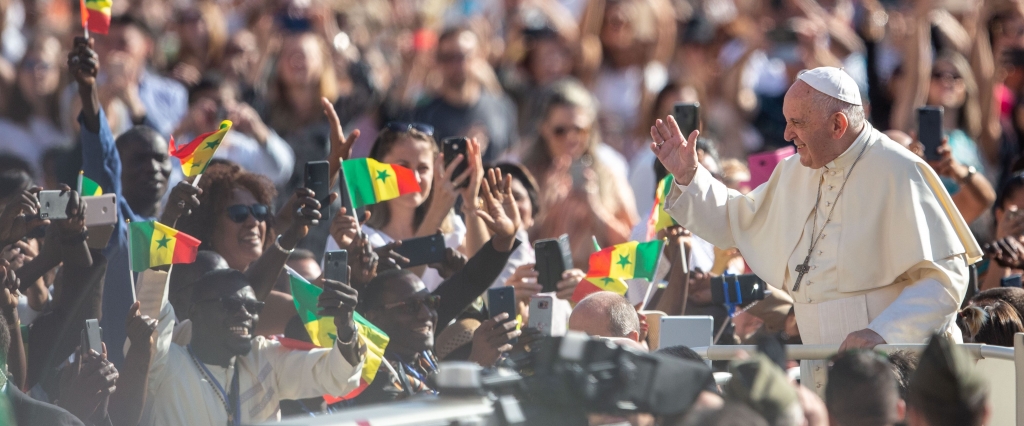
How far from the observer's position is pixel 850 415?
11.6 feet

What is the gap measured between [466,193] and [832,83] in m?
2.00

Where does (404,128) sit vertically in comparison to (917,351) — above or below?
above

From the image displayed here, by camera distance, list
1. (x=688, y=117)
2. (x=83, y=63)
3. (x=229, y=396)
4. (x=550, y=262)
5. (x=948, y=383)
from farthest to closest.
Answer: (x=688, y=117) < (x=550, y=262) < (x=83, y=63) < (x=229, y=396) < (x=948, y=383)

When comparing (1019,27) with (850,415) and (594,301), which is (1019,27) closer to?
(594,301)

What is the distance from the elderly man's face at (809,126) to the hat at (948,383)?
149 cm

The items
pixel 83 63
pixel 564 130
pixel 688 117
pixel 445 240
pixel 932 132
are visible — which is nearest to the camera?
pixel 83 63

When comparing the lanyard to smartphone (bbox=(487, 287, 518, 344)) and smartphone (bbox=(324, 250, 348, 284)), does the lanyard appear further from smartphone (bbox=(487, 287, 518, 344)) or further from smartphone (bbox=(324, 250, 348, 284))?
smartphone (bbox=(487, 287, 518, 344))

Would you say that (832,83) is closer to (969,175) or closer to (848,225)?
(848,225)

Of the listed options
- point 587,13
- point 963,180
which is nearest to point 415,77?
point 587,13

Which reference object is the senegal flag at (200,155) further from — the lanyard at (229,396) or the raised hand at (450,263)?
the raised hand at (450,263)

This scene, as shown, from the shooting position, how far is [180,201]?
16.8 feet

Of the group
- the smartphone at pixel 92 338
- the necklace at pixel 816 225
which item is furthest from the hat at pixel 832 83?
the smartphone at pixel 92 338

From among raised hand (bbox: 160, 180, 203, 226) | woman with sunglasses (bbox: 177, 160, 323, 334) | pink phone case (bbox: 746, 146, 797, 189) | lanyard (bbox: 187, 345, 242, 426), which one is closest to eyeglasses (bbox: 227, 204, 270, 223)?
woman with sunglasses (bbox: 177, 160, 323, 334)

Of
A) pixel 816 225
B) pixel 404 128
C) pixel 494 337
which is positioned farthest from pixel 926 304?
pixel 404 128
